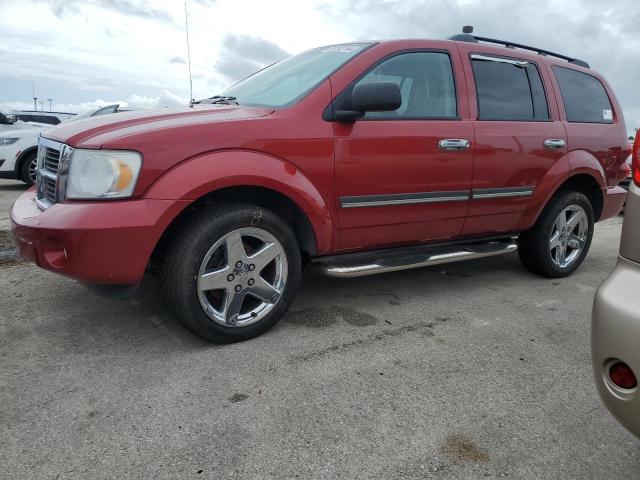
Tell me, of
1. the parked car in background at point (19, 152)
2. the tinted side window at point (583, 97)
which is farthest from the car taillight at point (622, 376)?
the parked car in background at point (19, 152)

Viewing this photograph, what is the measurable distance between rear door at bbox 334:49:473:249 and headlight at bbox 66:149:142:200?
111 centimetres

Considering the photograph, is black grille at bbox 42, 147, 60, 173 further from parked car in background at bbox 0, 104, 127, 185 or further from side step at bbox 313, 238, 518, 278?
parked car in background at bbox 0, 104, 127, 185

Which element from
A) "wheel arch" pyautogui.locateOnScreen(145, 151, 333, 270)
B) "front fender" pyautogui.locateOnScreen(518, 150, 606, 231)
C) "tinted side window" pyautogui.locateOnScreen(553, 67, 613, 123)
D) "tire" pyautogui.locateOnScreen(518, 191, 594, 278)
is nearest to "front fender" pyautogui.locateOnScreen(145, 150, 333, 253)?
"wheel arch" pyautogui.locateOnScreen(145, 151, 333, 270)

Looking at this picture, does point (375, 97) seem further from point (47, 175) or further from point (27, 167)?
point (27, 167)

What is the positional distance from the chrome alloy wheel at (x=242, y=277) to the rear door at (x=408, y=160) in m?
0.50

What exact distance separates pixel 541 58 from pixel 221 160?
2.90m

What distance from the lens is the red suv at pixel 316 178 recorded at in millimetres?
2350

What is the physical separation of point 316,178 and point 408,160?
639 mm

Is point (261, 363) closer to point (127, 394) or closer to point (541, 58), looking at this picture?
point (127, 394)

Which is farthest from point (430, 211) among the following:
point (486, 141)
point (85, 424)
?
point (85, 424)

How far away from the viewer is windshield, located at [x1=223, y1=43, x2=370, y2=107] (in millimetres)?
2977

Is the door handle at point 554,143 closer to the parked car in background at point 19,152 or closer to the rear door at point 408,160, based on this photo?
the rear door at point 408,160

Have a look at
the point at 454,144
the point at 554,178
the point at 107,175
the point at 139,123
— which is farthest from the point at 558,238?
the point at 107,175

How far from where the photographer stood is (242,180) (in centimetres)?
255
